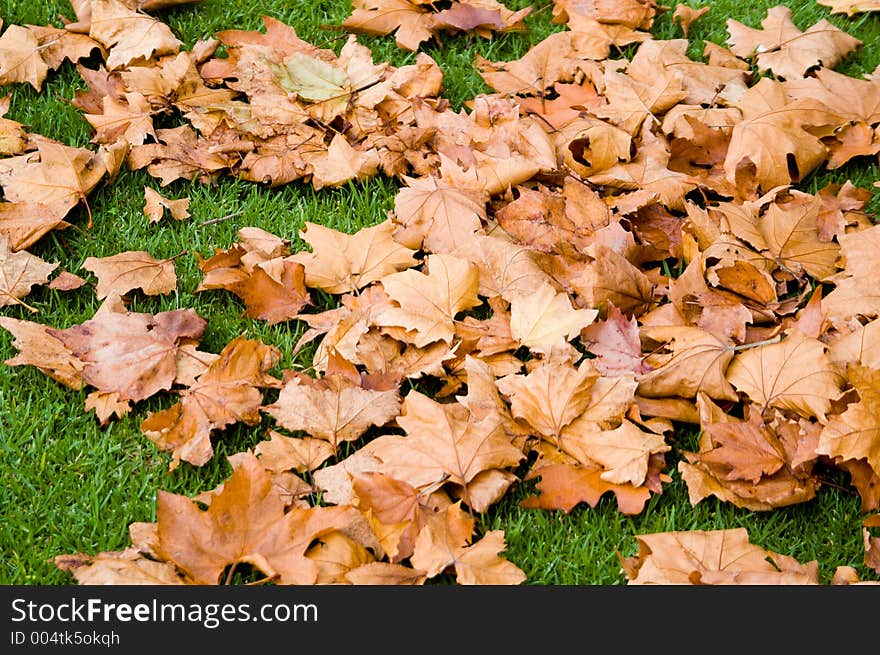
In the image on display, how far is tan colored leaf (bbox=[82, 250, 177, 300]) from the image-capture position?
2508 millimetres

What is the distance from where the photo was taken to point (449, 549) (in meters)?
1.93

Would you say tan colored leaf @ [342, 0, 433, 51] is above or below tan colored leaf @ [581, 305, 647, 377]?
above

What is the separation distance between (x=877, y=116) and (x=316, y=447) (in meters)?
2.08

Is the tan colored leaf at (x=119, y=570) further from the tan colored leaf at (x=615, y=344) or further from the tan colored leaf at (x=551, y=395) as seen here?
the tan colored leaf at (x=615, y=344)

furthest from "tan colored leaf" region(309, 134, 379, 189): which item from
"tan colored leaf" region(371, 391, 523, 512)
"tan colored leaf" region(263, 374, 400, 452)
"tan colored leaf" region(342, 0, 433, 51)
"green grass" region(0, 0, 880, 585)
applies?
"tan colored leaf" region(371, 391, 523, 512)

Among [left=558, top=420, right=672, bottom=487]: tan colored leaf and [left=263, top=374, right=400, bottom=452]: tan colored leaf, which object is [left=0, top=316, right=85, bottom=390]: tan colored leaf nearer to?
[left=263, top=374, right=400, bottom=452]: tan colored leaf

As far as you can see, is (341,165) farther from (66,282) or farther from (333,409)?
(333,409)

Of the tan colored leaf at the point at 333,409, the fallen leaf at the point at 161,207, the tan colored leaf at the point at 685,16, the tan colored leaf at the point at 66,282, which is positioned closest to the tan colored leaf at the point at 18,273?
the tan colored leaf at the point at 66,282

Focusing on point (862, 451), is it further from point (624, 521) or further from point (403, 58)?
point (403, 58)

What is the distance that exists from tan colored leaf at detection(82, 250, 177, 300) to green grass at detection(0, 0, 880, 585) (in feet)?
0.12

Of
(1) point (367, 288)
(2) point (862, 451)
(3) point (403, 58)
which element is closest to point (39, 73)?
(3) point (403, 58)

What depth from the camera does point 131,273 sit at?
254 cm

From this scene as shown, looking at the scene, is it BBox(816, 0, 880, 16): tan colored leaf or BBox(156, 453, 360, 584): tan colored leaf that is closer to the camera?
BBox(156, 453, 360, 584): tan colored leaf
